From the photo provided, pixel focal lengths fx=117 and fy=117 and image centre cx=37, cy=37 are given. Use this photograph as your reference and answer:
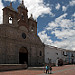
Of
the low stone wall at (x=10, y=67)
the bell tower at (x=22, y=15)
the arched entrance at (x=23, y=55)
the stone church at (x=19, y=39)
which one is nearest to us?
the low stone wall at (x=10, y=67)

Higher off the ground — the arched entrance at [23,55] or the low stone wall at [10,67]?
the arched entrance at [23,55]

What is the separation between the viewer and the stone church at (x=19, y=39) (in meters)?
27.9

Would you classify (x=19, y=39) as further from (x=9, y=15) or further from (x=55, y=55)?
(x=55, y=55)

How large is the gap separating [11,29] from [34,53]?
10.7 meters

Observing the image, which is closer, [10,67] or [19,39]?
[10,67]

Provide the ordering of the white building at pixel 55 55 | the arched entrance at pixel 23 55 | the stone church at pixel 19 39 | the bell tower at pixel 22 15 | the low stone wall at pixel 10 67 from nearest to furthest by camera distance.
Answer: the low stone wall at pixel 10 67 < the stone church at pixel 19 39 < the arched entrance at pixel 23 55 < the bell tower at pixel 22 15 < the white building at pixel 55 55

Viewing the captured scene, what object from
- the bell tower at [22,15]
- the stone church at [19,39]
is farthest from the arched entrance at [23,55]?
the bell tower at [22,15]

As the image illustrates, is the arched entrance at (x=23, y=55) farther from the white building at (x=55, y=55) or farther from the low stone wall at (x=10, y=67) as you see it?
the white building at (x=55, y=55)

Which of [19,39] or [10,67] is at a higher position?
[19,39]

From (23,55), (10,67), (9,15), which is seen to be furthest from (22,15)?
(10,67)

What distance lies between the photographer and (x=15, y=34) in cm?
3067

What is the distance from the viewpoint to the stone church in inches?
1099

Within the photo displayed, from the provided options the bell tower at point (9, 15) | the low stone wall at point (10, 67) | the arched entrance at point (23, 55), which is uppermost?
the bell tower at point (9, 15)

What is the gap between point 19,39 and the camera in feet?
103
